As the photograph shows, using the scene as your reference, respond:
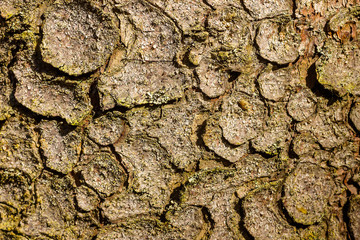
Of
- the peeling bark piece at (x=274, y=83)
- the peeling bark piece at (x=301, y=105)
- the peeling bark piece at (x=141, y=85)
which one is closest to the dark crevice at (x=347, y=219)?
the peeling bark piece at (x=301, y=105)

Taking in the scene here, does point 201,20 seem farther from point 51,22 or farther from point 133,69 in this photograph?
point 51,22

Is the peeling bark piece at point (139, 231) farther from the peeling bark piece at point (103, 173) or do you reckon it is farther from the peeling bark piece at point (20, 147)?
the peeling bark piece at point (20, 147)

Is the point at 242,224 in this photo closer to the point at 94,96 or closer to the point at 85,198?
the point at 85,198

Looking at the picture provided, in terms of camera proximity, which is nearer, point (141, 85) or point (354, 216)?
point (141, 85)

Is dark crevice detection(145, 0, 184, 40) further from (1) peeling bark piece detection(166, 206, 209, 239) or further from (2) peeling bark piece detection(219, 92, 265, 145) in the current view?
(1) peeling bark piece detection(166, 206, 209, 239)

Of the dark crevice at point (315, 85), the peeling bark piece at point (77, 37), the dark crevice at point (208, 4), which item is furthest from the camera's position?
the dark crevice at point (315, 85)

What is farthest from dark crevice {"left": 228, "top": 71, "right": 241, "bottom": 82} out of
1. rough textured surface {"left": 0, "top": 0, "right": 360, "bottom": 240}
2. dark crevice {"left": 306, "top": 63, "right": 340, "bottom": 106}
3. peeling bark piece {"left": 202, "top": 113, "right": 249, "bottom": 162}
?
dark crevice {"left": 306, "top": 63, "right": 340, "bottom": 106}

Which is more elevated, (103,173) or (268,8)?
(268,8)

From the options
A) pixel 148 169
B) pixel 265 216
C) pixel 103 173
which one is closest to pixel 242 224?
pixel 265 216
